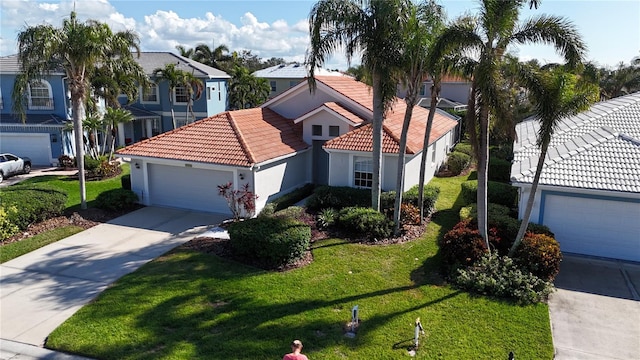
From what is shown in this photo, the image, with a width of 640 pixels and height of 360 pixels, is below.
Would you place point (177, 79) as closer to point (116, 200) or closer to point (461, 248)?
point (116, 200)

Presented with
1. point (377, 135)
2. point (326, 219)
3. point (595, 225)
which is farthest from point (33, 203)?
point (595, 225)

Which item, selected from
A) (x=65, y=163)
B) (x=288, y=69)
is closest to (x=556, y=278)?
(x=65, y=163)

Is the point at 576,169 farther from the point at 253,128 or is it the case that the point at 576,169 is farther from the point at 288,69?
the point at 288,69

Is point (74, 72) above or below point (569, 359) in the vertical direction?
above

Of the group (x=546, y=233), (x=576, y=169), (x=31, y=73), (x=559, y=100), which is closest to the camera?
(x=559, y=100)

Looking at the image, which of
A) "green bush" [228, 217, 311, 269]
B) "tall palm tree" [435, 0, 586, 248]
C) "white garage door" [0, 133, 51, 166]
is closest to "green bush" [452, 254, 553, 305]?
"tall palm tree" [435, 0, 586, 248]

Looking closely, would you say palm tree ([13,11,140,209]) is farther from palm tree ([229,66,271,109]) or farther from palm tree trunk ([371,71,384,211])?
palm tree ([229,66,271,109])

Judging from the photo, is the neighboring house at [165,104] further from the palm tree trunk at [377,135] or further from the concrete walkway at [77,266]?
the palm tree trunk at [377,135]
